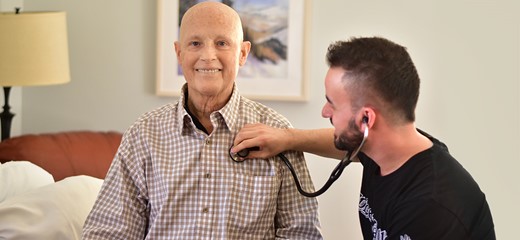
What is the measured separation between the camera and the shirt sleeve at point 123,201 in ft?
6.57

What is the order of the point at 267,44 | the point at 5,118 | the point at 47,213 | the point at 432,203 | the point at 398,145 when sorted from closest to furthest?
the point at 432,203 < the point at 398,145 < the point at 47,213 < the point at 5,118 < the point at 267,44

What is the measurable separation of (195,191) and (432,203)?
589 mm

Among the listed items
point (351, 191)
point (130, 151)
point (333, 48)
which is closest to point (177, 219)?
point (130, 151)

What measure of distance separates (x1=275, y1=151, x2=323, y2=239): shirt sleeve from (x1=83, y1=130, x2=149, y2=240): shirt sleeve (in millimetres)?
338

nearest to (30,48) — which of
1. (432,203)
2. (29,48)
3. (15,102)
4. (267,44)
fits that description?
(29,48)

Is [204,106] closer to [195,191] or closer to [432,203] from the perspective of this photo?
[195,191]

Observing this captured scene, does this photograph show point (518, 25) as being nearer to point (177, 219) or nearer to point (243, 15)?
point (243, 15)

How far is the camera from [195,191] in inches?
79.0

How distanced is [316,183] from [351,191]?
0.85 ft

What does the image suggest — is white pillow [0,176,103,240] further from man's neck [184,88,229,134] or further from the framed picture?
the framed picture

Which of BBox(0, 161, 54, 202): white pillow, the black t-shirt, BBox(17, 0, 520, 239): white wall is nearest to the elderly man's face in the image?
the black t-shirt

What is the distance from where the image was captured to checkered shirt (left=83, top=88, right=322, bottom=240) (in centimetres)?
199

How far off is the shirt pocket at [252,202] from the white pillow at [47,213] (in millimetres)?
526

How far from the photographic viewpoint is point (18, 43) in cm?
299
